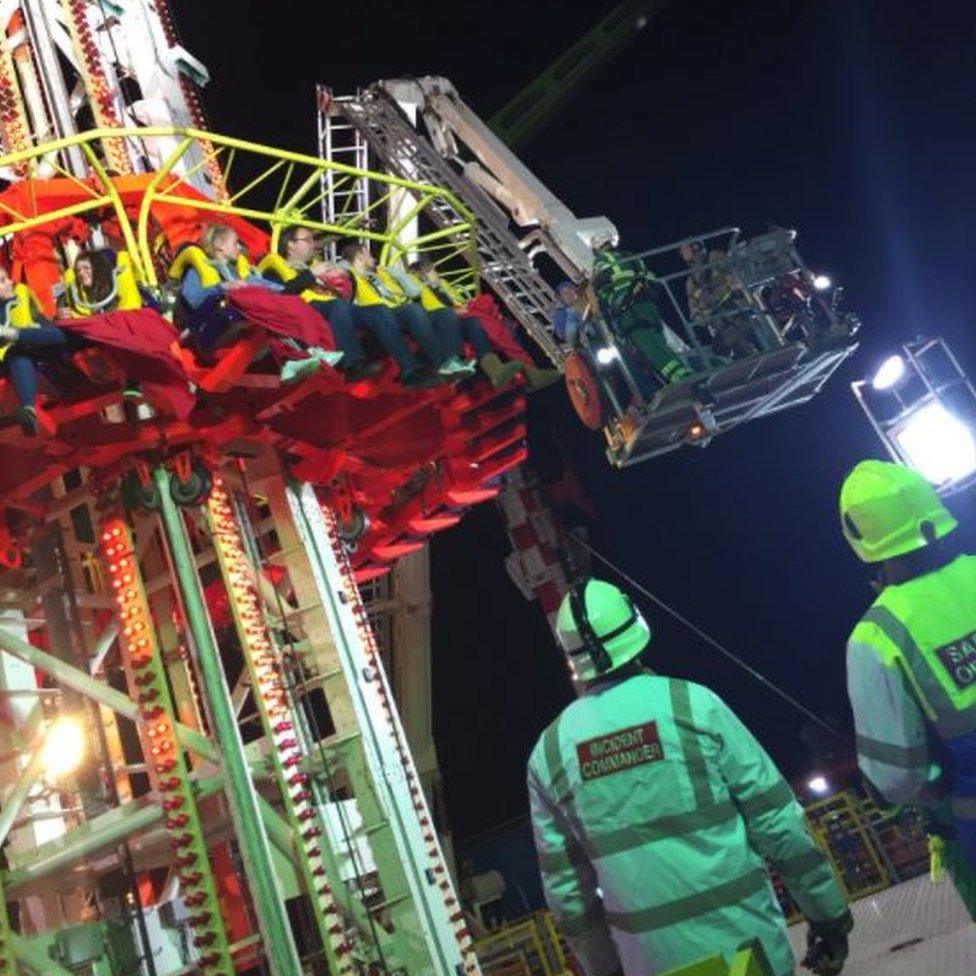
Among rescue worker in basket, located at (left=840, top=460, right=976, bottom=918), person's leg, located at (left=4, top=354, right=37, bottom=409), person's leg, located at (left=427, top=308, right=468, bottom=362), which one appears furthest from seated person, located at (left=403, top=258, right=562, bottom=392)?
rescue worker in basket, located at (left=840, top=460, right=976, bottom=918)

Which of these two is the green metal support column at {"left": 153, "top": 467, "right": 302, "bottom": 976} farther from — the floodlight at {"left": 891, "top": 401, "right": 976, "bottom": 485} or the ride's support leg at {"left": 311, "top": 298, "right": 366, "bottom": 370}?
the floodlight at {"left": 891, "top": 401, "right": 976, "bottom": 485}

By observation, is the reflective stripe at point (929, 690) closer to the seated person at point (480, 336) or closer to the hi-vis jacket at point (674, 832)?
the hi-vis jacket at point (674, 832)

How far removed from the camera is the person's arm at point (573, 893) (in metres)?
4.45

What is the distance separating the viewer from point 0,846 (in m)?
9.38

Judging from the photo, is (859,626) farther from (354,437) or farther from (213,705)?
(354,437)

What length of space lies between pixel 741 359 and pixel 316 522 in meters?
6.62

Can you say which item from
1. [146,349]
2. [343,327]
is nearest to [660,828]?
[146,349]

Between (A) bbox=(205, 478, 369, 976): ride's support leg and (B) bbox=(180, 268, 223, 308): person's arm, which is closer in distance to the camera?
(B) bbox=(180, 268, 223, 308): person's arm

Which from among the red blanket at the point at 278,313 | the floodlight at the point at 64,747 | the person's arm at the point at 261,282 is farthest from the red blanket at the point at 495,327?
the floodlight at the point at 64,747

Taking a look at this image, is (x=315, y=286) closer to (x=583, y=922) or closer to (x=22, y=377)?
(x=22, y=377)

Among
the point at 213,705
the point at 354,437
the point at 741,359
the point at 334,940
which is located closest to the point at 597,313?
the point at 741,359

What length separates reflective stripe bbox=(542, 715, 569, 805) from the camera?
4457mm

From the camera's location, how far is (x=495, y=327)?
1080 centimetres

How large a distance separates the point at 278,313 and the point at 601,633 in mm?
4951
